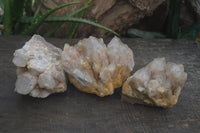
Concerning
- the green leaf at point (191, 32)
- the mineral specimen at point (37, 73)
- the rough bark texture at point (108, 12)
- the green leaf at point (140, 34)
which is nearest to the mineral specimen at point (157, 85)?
the mineral specimen at point (37, 73)

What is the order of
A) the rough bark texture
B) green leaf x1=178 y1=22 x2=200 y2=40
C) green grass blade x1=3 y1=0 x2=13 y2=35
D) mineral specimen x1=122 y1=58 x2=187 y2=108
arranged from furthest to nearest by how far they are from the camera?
green leaf x1=178 y1=22 x2=200 y2=40 < the rough bark texture < green grass blade x1=3 y1=0 x2=13 y2=35 < mineral specimen x1=122 y1=58 x2=187 y2=108

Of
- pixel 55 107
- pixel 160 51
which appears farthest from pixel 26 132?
pixel 160 51

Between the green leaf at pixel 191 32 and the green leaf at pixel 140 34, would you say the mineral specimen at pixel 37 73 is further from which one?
the green leaf at pixel 191 32

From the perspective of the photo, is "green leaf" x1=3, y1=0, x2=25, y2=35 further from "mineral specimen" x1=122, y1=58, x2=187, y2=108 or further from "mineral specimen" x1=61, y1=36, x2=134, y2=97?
"mineral specimen" x1=122, y1=58, x2=187, y2=108

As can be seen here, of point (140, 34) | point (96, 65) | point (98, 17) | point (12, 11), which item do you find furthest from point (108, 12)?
point (96, 65)

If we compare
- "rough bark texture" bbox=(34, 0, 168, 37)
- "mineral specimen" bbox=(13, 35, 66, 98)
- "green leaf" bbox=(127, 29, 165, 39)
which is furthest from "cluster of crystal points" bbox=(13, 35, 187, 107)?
"green leaf" bbox=(127, 29, 165, 39)

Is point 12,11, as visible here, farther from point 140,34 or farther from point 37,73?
point 140,34

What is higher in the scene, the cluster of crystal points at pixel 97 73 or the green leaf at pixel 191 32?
the cluster of crystal points at pixel 97 73
